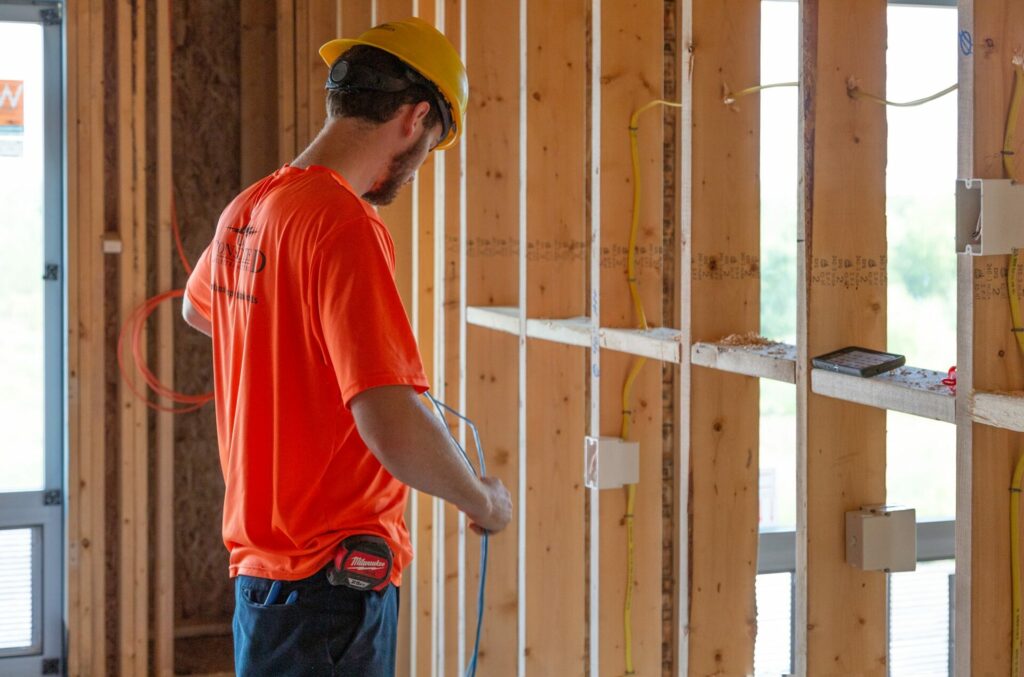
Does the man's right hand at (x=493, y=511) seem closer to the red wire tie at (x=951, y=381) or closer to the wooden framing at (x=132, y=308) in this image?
the red wire tie at (x=951, y=381)

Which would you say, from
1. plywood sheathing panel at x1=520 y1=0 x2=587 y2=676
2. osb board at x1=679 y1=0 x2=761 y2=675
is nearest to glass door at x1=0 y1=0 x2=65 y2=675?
plywood sheathing panel at x1=520 y1=0 x2=587 y2=676

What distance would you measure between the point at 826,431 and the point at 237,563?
3.60ft

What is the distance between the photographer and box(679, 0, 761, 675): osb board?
1.90 m

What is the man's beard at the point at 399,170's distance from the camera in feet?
6.81

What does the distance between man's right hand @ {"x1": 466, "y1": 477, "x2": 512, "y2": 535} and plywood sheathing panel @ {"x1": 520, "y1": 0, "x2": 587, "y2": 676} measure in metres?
0.69

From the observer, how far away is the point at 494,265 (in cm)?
300

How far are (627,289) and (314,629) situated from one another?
3.06 feet

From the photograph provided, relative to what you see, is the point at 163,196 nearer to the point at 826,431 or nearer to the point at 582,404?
the point at 582,404

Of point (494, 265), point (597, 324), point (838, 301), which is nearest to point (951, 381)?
point (838, 301)

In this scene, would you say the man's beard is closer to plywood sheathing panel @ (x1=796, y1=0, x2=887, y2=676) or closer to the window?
plywood sheathing panel @ (x1=796, y1=0, x2=887, y2=676)

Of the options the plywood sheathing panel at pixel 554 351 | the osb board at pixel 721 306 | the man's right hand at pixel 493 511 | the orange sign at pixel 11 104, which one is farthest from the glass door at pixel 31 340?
the osb board at pixel 721 306

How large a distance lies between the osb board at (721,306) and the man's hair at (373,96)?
1.73 ft

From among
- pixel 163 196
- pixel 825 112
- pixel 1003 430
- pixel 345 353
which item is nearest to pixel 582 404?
pixel 345 353

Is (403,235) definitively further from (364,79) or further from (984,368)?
(984,368)
